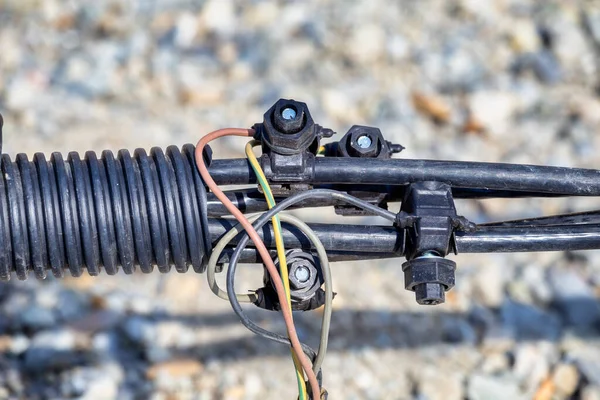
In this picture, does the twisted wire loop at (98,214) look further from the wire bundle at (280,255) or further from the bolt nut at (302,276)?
the bolt nut at (302,276)

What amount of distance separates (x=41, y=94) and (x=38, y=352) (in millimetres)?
1319

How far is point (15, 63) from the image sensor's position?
3.54 meters

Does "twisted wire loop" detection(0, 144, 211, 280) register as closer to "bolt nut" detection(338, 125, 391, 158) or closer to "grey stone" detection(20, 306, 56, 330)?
"bolt nut" detection(338, 125, 391, 158)

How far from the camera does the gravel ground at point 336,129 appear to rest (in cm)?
251

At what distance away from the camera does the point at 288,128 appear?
62.2 inches

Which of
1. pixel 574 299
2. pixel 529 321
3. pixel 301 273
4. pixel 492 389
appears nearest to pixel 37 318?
pixel 301 273

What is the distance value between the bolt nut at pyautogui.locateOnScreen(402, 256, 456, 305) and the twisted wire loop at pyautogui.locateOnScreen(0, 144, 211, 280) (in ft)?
1.31

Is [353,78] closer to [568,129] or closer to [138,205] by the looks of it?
[568,129]

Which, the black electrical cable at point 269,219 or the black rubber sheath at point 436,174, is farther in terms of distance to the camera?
the black rubber sheath at point 436,174

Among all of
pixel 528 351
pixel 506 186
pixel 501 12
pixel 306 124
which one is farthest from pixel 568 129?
pixel 306 124

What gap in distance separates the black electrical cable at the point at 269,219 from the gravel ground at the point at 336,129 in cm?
93

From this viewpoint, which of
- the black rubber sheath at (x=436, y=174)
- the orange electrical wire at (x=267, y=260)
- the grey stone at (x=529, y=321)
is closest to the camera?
the orange electrical wire at (x=267, y=260)

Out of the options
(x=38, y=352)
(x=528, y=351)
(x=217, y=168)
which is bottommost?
(x=528, y=351)

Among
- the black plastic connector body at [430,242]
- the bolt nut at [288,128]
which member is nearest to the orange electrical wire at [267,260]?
the bolt nut at [288,128]
